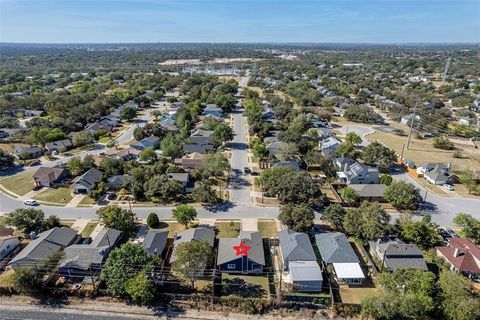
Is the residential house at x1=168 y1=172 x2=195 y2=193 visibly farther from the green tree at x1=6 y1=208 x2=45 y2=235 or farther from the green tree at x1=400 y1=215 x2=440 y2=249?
the green tree at x1=400 y1=215 x2=440 y2=249

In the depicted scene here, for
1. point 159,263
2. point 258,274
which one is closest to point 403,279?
point 258,274

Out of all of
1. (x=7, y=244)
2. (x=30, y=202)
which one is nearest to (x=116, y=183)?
(x=30, y=202)

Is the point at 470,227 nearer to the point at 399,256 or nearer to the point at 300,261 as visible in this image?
the point at 399,256

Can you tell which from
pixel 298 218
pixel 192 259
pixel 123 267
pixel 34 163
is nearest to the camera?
pixel 123 267

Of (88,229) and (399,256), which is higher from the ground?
(399,256)

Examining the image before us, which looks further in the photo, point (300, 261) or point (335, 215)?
point (335, 215)

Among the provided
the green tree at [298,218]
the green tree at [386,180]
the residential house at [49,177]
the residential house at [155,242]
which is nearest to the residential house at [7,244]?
the residential house at [155,242]

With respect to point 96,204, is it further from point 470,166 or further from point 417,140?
point 417,140
